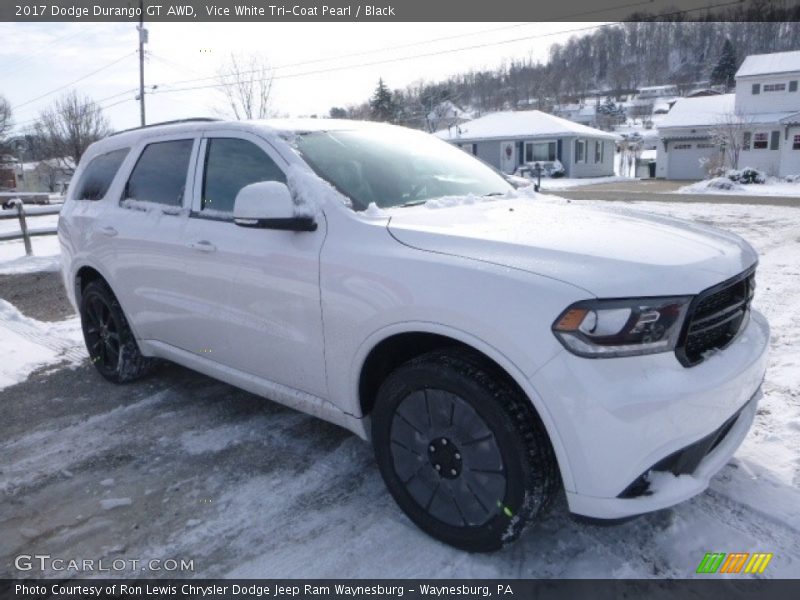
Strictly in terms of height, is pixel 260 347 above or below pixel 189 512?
above

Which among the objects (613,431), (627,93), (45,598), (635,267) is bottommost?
(45,598)

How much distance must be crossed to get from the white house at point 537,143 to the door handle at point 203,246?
3565cm

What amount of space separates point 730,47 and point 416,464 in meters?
99.0

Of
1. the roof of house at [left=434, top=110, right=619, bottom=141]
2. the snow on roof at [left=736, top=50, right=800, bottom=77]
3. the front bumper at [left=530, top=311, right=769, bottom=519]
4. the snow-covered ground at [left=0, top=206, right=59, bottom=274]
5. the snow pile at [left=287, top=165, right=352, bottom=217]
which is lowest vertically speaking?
the snow-covered ground at [left=0, top=206, right=59, bottom=274]

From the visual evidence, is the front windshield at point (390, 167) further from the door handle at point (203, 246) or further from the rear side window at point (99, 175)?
the rear side window at point (99, 175)

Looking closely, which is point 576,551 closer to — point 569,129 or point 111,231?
point 111,231

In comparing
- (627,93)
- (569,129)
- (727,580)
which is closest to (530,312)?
(727,580)

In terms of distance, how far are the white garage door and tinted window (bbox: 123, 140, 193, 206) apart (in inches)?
1466

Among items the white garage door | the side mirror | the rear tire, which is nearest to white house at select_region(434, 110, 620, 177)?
the white garage door

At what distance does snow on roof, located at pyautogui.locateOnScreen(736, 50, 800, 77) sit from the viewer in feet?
108

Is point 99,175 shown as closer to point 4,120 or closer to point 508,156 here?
point 508,156

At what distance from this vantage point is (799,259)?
7.55 meters

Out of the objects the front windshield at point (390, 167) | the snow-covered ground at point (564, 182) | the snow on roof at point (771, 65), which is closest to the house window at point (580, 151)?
the snow-covered ground at point (564, 182)

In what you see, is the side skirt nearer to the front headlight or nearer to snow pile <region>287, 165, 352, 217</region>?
snow pile <region>287, 165, 352, 217</region>
